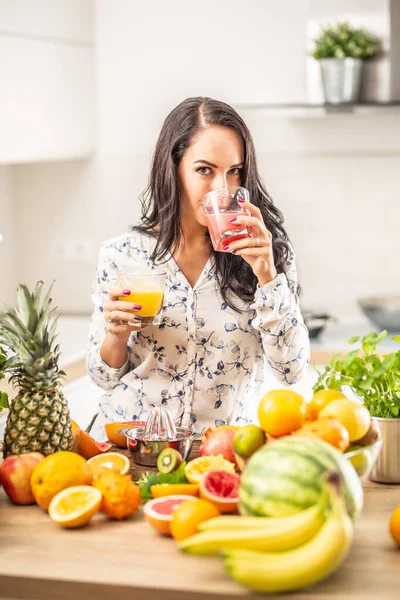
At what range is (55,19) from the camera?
3512 millimetres

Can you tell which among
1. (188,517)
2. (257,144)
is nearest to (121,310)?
(188,517)

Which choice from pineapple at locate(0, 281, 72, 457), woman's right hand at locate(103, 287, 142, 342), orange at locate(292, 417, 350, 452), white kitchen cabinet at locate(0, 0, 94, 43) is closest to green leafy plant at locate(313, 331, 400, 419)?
orange at locate(292, 417, 350, 452)

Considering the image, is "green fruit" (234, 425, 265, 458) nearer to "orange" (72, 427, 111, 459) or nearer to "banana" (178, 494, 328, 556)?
"banana" (178, 494, 328, 556)

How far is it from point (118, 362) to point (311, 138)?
6.77 feet

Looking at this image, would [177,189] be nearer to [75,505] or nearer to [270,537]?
[75,505]

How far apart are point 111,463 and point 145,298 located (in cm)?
35

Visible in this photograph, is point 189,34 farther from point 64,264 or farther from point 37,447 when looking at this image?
point 37,447

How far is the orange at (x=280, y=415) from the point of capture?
55.7 inches

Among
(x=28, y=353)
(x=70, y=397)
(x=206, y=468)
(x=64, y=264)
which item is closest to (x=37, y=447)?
(x=28, y=353)

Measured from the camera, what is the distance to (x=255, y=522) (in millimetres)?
1196

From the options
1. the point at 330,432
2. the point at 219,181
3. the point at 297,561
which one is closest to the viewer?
the point at 297,561

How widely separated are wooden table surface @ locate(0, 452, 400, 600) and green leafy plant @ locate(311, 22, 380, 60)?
8.20 feet

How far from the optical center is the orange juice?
1751 millimetres

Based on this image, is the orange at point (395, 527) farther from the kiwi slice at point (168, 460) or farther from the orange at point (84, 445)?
the orange at point (84, 445)
